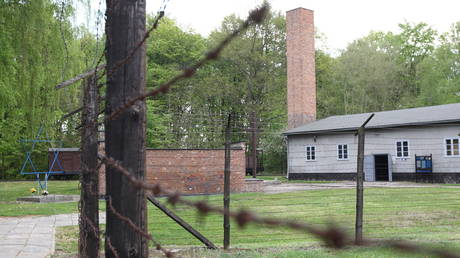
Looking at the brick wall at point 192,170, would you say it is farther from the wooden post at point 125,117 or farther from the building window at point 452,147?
the wooden post at point 125,117

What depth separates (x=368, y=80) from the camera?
4462 centimetres

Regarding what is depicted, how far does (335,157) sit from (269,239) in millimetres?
22152

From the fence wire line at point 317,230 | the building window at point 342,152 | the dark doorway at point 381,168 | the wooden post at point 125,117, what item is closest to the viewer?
the fence wire line at point 317,230

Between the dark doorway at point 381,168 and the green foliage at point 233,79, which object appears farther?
the green foliage at point 233,79

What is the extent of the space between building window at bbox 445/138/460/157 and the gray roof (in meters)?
1.12

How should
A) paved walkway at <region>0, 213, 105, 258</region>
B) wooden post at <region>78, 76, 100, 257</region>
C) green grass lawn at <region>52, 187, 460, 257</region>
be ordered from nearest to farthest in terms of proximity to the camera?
1. wooden post at <region>78, 76, 100, 257</region>
2. green grass lawn at <region>52, 187, 460, 257</region>
3. paved walkway at <region>0, 213, 105, 258</region>

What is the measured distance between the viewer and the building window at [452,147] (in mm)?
24812

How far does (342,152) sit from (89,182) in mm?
28035

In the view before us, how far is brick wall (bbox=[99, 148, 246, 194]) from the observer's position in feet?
61.8

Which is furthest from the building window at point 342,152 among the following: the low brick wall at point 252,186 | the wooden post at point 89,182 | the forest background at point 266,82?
the wooden post at point 89,182

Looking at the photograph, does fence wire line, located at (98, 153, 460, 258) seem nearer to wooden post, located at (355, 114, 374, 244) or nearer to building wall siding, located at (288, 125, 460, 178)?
wooden post, located at (355, 114, 374, 244)

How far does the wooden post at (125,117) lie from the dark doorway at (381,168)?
2780cm

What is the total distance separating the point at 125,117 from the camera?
229 centimetres

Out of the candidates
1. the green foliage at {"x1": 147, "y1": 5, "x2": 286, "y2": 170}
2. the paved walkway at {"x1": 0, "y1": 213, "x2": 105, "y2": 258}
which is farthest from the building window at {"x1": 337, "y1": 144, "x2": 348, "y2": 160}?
the paved walkway at {"x1": 0, "y1": 213, "x2": 105, "y2": 258}
